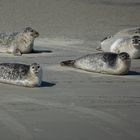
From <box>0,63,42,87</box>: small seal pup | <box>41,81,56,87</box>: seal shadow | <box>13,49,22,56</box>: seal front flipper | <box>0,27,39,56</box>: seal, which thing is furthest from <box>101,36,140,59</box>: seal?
→ <box>0,63,42,87</box>: small seal pup

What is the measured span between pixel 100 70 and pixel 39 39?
4.01 m

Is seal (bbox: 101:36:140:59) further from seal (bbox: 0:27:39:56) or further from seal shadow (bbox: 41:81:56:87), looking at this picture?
seal shadow (bbox: 41:81:56:87)

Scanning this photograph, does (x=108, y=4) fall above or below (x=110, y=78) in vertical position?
above

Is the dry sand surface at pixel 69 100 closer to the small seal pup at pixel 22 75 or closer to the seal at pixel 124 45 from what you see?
the small seal pup at pixel 22 75

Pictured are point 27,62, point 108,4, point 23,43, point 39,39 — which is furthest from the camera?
point 108,4

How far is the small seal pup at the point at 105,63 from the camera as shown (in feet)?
30.8

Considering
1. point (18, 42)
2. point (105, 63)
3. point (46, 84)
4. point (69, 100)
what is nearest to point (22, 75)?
point (46, 84)

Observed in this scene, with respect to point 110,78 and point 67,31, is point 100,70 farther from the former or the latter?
point 67,31

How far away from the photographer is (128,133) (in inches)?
239

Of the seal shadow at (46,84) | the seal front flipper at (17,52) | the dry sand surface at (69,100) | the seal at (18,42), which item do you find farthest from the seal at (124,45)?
the seal shadow at (46,84)

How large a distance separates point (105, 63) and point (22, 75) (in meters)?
1.69

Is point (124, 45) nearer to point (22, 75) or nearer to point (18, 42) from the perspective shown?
point (18, 42)

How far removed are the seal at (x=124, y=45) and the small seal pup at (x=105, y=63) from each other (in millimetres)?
1521

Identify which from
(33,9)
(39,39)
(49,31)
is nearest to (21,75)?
(39,39)
